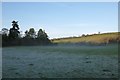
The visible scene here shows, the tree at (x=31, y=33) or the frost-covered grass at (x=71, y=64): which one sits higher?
the tree at (x=31, y=33)

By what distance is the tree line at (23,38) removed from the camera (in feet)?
59.8

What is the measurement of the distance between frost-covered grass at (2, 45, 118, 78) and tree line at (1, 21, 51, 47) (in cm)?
132

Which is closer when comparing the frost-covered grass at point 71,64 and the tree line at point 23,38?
the frost-covered grass at point 71,64

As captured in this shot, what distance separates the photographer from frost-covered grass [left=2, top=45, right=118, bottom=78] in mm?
11195

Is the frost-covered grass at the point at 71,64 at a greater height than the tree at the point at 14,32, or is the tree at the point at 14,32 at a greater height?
the tree at the point at 14,32

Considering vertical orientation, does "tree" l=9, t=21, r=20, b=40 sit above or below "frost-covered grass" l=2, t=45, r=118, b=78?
above

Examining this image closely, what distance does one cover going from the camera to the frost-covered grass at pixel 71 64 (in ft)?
36.7

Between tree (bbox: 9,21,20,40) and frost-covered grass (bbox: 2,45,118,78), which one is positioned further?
tree (bbox: 9,21,20,40)

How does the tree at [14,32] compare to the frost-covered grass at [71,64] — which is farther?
the tree at [14,32]

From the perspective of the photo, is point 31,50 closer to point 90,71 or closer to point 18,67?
point 18,67

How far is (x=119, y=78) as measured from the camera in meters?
10.6

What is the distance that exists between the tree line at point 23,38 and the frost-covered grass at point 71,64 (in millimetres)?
1322

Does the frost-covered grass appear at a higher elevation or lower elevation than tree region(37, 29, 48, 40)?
lower

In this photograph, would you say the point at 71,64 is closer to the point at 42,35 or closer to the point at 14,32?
the point at 42,35
